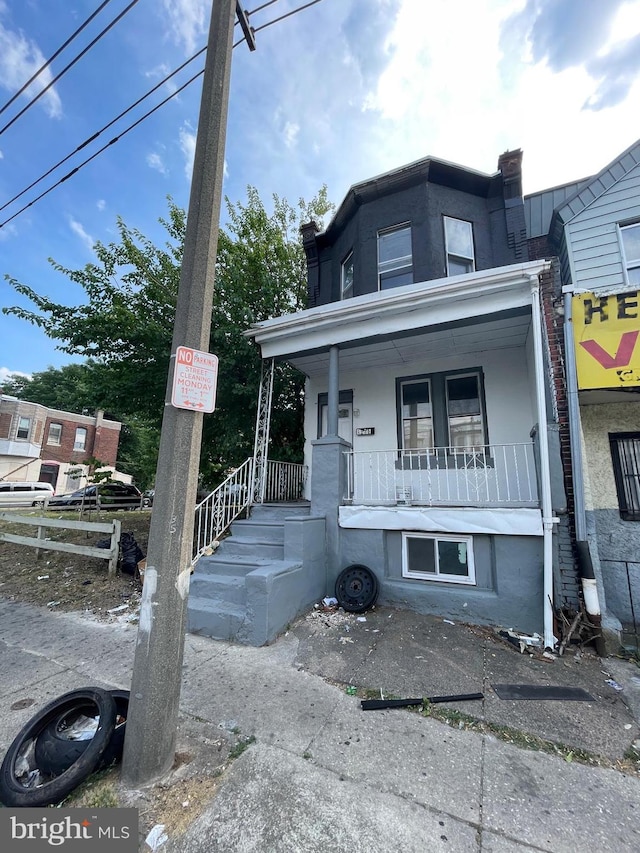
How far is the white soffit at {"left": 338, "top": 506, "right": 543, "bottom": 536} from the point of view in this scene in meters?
4.55

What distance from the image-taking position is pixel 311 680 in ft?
10.9

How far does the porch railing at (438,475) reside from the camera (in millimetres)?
5562

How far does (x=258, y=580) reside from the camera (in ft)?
13.4

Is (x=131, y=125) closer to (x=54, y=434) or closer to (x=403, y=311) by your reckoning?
(x=403, y=311)

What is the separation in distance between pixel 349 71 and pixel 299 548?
6710 mm

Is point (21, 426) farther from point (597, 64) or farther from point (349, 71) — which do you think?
point (597, 64)

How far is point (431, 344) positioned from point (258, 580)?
474 cm

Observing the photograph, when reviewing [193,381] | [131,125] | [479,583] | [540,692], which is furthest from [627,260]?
[131,125]

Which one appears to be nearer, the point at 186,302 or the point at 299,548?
the point at 186,302

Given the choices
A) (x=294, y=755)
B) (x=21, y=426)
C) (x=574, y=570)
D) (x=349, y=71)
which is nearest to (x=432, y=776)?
(x=294, y=755)

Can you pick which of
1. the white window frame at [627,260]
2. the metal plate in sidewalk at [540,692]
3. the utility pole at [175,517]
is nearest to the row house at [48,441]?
the utility pole at [175,517]

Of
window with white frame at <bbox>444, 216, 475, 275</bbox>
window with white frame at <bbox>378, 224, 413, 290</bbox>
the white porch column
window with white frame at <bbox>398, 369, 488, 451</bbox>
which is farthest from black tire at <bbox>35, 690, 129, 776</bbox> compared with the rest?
window with white frame at <bbox>444, 216, 475, 275</bbox>

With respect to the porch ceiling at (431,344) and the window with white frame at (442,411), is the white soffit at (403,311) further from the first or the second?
the window with white frame at (442,411)

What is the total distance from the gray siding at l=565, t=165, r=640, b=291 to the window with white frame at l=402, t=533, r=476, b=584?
4.09 m
